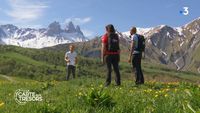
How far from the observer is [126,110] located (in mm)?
7766

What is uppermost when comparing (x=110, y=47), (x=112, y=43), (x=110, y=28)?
(x=110, y=28)

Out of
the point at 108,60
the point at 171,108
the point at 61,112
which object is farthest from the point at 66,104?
the point at 108,60

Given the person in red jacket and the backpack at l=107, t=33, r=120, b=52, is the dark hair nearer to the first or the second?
the person in red jacket

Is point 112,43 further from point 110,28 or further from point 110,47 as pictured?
point 110,28

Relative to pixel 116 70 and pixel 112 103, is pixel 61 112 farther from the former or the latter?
pixel 116 70

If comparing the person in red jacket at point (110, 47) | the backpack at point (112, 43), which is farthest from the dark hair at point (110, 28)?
the backpack at point (112, 43)

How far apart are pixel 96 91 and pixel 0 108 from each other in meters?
2.11

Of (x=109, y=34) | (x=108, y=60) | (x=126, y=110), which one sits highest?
(x=109, y=34)

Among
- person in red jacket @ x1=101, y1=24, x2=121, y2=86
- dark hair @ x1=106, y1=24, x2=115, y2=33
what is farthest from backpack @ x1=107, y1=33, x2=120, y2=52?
dark hair @ x1=106, y1=24, x2=115, y2=33

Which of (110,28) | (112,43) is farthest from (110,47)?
(110,28)

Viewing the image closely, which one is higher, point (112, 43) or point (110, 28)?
point (110, 28)

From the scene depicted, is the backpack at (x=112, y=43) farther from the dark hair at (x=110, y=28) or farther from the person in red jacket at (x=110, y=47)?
the dark hair at (x=110, y=28)

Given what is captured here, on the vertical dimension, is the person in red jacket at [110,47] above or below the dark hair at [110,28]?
below

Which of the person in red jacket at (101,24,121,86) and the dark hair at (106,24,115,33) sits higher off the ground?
the dark hair at (106,24,115,33)
